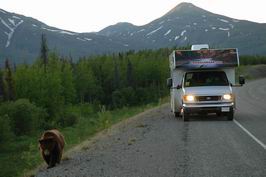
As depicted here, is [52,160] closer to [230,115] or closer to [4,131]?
[230,115]

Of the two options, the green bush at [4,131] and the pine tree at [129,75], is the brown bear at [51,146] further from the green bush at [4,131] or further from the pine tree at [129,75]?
the pine tree at [129,75]

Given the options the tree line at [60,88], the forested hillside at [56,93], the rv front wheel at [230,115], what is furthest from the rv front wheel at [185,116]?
the tree line at [60,88]

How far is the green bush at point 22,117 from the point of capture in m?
37.9

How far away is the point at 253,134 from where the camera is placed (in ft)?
54.5

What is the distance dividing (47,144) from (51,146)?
0.11 meters

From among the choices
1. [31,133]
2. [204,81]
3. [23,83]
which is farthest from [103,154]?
[23,83]

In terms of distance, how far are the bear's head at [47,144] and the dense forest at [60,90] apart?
5743 millimetres

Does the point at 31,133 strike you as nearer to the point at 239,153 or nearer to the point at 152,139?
the point at 152,139

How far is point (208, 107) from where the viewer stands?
21.4 meters

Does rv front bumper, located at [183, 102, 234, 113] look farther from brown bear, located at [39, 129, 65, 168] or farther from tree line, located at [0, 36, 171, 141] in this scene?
tree line, located at [0, 36, 171, 141]

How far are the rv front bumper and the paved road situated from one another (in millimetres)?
1502

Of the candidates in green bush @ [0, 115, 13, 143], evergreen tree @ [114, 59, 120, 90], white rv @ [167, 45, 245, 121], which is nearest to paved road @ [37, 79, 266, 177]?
white rv @ [167, 45, 245, 121]

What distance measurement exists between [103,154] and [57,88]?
3797 cm

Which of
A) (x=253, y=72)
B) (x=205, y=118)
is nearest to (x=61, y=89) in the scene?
(x=205, y=118)
